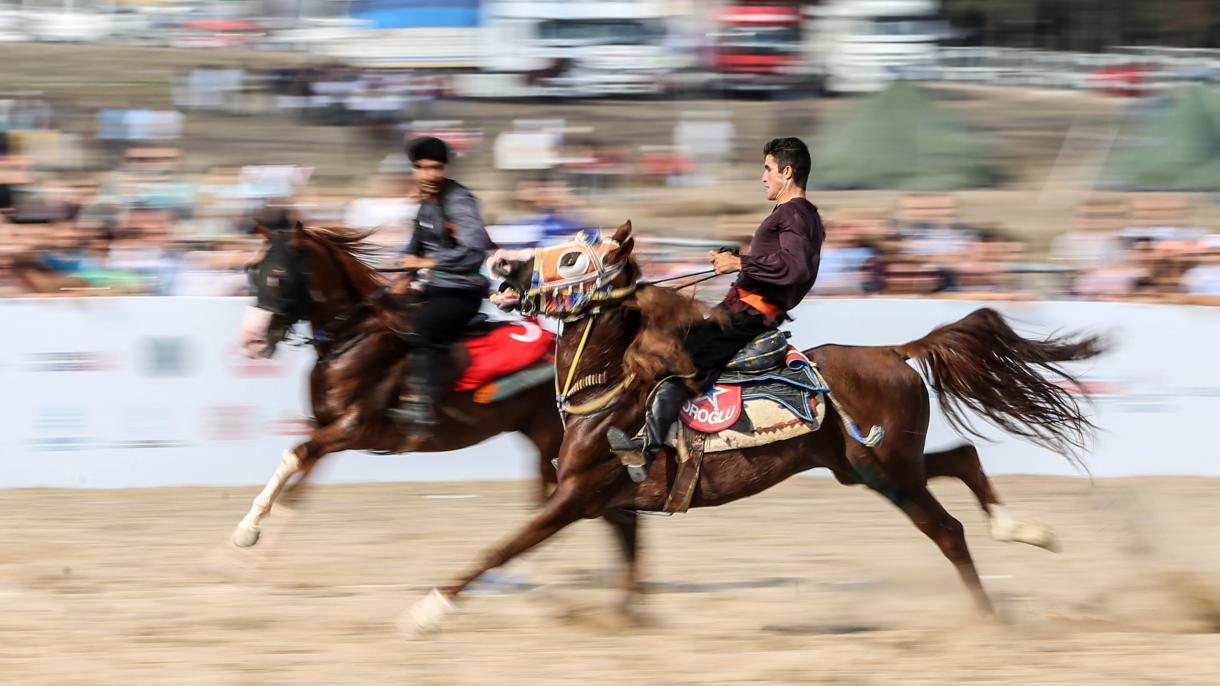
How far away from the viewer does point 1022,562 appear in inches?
302

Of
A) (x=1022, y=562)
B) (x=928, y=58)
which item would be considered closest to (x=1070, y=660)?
(x=1022, y=562)

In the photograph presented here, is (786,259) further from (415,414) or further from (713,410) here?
(415,414)

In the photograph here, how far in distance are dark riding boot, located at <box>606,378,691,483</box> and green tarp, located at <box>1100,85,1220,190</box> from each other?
39.0 ft

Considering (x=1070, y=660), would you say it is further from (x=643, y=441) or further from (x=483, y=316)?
(x=483, y=316)

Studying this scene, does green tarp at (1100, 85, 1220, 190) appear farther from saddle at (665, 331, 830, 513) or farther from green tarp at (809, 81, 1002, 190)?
saddle at (665, 331, 830, 513)

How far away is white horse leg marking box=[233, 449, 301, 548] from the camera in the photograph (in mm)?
6926

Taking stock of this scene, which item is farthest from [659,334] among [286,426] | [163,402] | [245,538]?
[163,402]

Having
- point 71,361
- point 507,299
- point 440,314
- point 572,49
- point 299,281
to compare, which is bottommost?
point 71,361

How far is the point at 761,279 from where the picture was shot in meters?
5.88

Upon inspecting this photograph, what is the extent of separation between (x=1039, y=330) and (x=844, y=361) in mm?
4254

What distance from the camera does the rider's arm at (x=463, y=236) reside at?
7102mm

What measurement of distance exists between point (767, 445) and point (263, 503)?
254 cm

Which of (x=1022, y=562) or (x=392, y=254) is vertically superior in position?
(x=392, y=254)

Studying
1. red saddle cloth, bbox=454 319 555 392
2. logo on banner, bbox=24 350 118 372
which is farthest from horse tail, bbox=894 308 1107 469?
logo on banner, bbox=24 350 118 372
